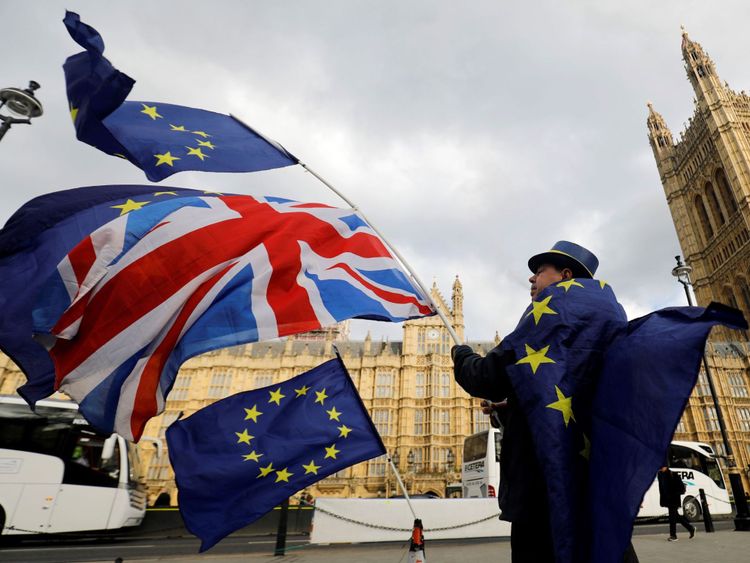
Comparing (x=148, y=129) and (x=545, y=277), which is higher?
(x=148, y=129)

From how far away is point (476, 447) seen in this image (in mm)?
15477

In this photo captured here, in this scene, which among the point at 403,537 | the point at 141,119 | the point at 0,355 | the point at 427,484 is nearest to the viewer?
the point at 141,119

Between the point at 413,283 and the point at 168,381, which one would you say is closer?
the point at 168,381

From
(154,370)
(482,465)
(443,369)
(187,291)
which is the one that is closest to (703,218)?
(443,369)

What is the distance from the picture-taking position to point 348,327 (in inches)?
2601

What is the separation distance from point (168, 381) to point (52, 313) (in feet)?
3.11

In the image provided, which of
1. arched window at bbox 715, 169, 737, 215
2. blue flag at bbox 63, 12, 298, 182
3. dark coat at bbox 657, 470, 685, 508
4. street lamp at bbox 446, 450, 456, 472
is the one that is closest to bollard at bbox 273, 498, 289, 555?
blue flag at bbox 63, 12, 298, 182

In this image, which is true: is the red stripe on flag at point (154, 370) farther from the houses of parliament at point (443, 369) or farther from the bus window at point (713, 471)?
the houses of parliament at point (443, 369)

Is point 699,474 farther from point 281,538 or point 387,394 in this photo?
point 387,394

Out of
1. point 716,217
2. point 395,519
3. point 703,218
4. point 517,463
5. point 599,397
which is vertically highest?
point 703,218

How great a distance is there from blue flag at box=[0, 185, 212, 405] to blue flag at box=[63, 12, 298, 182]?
19.0 inches

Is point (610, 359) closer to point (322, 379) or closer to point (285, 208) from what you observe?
point (322, 379)

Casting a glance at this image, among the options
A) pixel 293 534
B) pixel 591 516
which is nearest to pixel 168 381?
pixel 591 516

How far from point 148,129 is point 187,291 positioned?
70.3 inches
